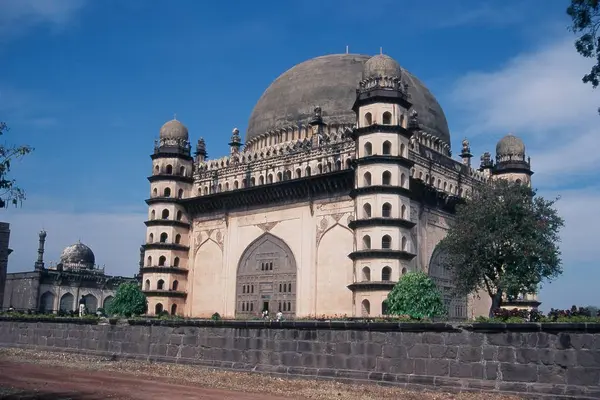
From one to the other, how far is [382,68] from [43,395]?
2545cm

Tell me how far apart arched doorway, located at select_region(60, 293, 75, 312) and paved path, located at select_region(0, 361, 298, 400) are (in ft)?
144

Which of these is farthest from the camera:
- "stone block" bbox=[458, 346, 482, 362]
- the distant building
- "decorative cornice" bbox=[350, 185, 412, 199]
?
the distant building

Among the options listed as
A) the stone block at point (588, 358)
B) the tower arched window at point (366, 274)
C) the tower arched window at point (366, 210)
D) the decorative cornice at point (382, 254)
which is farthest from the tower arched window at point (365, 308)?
the stone block at point (588, 358)

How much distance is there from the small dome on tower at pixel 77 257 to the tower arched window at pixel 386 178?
143ft

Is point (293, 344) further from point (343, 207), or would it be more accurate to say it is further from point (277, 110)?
point (277, 110)

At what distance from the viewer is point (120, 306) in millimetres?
39531

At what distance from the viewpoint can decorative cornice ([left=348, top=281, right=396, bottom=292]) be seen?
30.9 m

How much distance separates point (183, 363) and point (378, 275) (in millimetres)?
13343

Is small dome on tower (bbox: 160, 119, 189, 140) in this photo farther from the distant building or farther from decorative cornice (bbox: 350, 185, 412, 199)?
the distant building

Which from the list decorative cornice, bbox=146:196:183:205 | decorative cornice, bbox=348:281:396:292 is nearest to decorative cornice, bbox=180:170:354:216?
decorative cornice, bbox=146:196:183:205

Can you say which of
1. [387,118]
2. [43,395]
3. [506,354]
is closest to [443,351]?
[506,354]

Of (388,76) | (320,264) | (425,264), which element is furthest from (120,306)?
(388,76)

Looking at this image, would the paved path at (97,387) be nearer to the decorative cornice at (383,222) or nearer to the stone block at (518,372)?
the stone block at (518,372)

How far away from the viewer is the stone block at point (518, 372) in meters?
13.5
